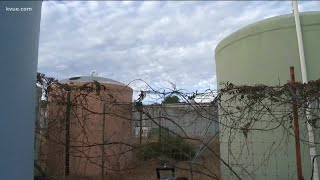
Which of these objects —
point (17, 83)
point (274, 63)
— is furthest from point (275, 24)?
point (17, 83)

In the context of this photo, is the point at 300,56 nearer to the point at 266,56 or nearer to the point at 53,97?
the point at 266,56

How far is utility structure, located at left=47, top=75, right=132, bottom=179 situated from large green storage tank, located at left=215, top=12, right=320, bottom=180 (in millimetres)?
1996

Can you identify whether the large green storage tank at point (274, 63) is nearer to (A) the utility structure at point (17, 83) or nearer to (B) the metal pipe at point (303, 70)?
(B) the metal pipe at point (303, 70)

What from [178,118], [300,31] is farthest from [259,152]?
[300,31]

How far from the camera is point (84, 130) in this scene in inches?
258

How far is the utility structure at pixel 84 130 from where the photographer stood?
654cm

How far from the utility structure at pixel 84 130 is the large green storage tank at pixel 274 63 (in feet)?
6.55

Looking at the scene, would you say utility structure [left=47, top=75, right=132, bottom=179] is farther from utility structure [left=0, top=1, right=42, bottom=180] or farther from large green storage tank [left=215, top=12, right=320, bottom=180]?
utility structure [left=0, top=1, right=42, bottom=180]

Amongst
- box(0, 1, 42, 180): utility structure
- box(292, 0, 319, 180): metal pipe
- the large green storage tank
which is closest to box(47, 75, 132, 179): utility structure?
the large green storage tank

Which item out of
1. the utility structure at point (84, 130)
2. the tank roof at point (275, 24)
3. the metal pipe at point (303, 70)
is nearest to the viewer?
the metal pipe at point (303, 70)

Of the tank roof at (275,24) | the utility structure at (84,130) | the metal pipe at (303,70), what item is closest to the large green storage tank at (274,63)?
the tank roof at (275,24)

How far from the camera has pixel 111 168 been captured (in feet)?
24.2

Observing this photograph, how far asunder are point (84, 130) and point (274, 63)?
3573 mm

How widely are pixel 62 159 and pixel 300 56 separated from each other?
463cm
